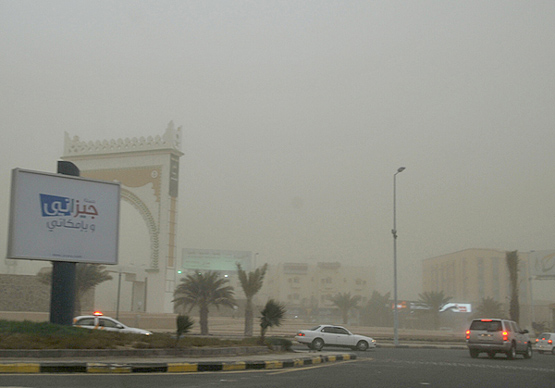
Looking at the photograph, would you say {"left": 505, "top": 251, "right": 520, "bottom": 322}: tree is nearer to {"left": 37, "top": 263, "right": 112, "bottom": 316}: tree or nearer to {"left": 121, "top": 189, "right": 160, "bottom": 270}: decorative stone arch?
{"left": 121, "top": 189, "right": 160, "bottom": 270}: decorative stone arch

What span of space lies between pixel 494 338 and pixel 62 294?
16.3 m

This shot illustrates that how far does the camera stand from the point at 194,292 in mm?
42031

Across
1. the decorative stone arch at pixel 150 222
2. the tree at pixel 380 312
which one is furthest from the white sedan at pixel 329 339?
the tree at pixel 380 312

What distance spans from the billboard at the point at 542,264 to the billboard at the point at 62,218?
200ft

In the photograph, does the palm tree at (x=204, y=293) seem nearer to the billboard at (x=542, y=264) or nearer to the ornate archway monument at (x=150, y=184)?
the ornate archway monument at (x=150, y=184)

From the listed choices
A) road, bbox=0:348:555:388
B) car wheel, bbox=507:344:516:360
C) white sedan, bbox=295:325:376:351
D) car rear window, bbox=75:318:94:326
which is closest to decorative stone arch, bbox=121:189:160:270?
white sedan, bbox=295:325:376:351

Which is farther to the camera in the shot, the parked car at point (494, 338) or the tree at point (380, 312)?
the tree at point (380, 312)

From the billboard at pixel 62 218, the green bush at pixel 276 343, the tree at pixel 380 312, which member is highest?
the billboard at pixel 62 218

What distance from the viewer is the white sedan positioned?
2858 cm

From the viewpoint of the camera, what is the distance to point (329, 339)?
29.0 metres

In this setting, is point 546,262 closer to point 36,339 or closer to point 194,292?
point 194,292

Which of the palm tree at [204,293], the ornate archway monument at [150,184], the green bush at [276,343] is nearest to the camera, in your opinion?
the green bush at [276,343]

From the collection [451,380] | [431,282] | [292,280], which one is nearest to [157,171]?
[451,380]

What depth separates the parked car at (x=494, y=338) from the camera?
2369 centimetres
